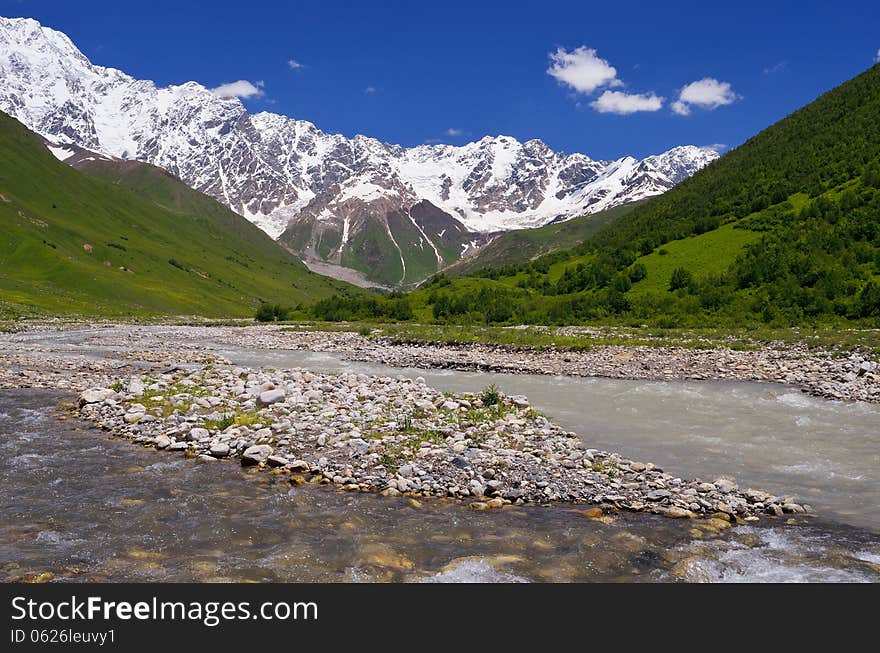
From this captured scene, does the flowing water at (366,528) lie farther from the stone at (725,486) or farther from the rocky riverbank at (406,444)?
the stone at (725,486)

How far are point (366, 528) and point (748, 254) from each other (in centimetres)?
7086

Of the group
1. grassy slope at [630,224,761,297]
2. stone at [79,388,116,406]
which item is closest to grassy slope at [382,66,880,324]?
grassy slope at [630,224,761,297]

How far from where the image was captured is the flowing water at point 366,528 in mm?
9852

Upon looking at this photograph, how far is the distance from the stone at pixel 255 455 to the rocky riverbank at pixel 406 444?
29mm

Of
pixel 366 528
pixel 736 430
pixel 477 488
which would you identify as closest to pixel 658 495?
pixel 477 488

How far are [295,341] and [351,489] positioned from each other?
170 feet

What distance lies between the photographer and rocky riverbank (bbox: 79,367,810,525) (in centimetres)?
1351

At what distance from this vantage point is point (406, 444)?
16484 millimetres

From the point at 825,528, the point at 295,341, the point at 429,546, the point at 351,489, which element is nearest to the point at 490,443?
the point at 351,489

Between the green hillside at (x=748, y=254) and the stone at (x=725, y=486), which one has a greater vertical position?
the green hillside at (x=748, y=254)

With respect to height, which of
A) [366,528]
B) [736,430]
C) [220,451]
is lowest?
[366,528]

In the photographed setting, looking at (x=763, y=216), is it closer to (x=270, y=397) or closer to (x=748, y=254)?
(x=748, y=254)

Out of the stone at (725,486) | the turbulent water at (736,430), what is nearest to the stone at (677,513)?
the stone at (725,486)
